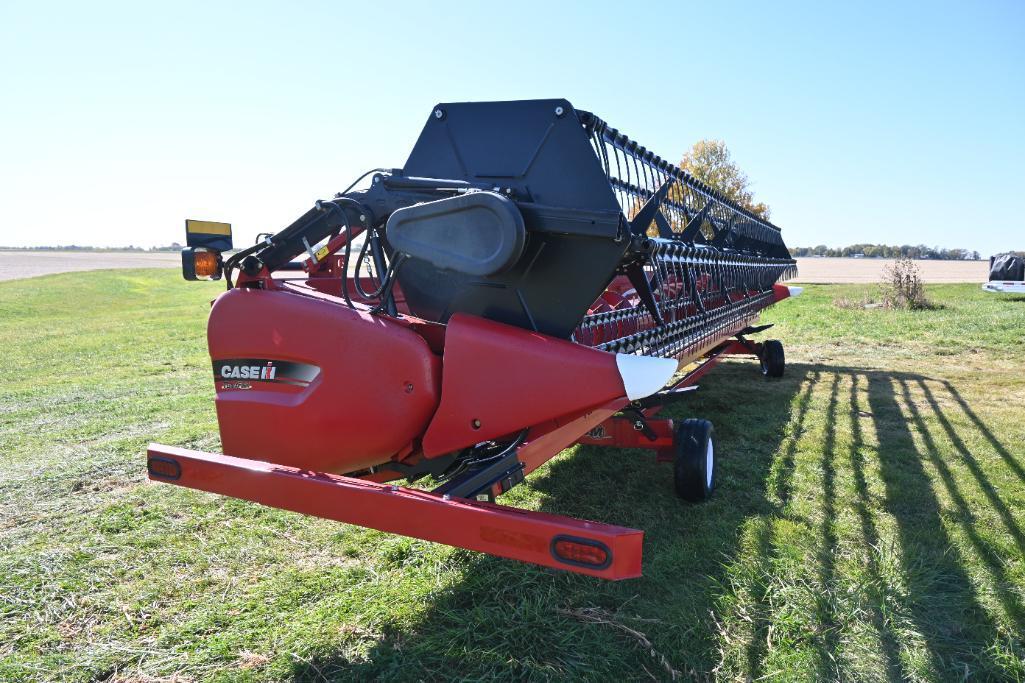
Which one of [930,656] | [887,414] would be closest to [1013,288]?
[887,414]

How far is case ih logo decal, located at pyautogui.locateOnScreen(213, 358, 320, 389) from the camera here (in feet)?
10.2

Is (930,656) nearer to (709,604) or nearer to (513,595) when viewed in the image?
(709,604)

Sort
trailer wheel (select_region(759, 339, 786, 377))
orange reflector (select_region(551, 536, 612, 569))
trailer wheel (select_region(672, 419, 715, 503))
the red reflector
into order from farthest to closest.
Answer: trailer wheel (select_region(759, 339, 786, 377)) < trailer wheel (select_region(672, 419, 715, 503)) < the red reflector < orange reflector (select_region(551, 536, 612, 569))

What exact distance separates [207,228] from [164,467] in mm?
1272

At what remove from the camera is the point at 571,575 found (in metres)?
3.21

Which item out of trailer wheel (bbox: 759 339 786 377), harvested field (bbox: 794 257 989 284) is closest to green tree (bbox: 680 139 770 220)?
harvested field (bbox: 794 257 989 284)

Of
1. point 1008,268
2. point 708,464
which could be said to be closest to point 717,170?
point 1008,268

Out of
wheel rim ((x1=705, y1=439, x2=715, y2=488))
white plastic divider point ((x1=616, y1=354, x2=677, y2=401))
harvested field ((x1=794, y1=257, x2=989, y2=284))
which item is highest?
harvested field ((x1=794, y1=257, x2=989, y2=284))

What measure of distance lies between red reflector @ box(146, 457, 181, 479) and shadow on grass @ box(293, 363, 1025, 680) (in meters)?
1.13

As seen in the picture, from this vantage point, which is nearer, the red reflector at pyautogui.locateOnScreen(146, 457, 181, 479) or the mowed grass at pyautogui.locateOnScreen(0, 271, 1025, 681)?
the mowed grass at pyautogui.locateOnScreen(0, 271, 1025, 681)

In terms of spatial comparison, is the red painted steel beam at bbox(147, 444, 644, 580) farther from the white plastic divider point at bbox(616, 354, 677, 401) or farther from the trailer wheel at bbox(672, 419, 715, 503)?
the trailer wheel at bbox(672, 419, 715, 503)

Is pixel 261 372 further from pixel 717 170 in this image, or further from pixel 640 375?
pixel 717 170

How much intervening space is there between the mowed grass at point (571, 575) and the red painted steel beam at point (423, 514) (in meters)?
0.54

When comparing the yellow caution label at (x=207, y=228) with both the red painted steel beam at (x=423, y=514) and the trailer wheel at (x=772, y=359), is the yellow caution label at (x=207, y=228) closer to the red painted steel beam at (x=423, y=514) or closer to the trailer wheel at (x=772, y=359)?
the red painted steel beam at (x=423, y=514)
